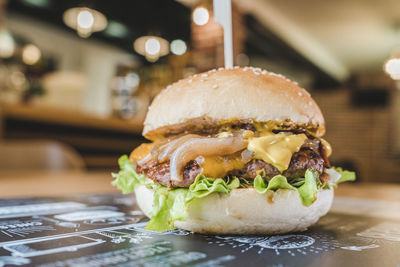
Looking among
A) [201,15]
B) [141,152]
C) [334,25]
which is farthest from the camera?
[334,25]

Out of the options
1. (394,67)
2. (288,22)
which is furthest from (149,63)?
(394,67)

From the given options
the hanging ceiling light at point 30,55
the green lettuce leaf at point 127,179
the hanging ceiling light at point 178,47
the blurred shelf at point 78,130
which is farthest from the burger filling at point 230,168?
the hanging ceiling light at point 178,47

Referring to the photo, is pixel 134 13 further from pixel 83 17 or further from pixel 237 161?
pixel 237 161

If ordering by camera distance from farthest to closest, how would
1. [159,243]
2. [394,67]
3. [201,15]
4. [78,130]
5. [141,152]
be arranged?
1. [394,67]
2. [201,15]
3. [78,130]
4. [141,152]
5. [159,243]

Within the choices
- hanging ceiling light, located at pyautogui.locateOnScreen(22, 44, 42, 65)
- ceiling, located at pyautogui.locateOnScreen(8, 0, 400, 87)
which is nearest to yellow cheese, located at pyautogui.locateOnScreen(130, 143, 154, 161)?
ceiling, located at pyautogui.locateOnScreen(8, 0, 400, 87)

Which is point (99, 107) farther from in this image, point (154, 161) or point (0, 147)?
point (154, 161)

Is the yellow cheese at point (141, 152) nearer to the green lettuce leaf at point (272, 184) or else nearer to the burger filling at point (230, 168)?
the burger filling at point (230, 168)

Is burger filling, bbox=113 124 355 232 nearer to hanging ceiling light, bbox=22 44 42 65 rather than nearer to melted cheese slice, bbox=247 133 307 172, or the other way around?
→ melted cheese slice, bbox=247 133 307 172
